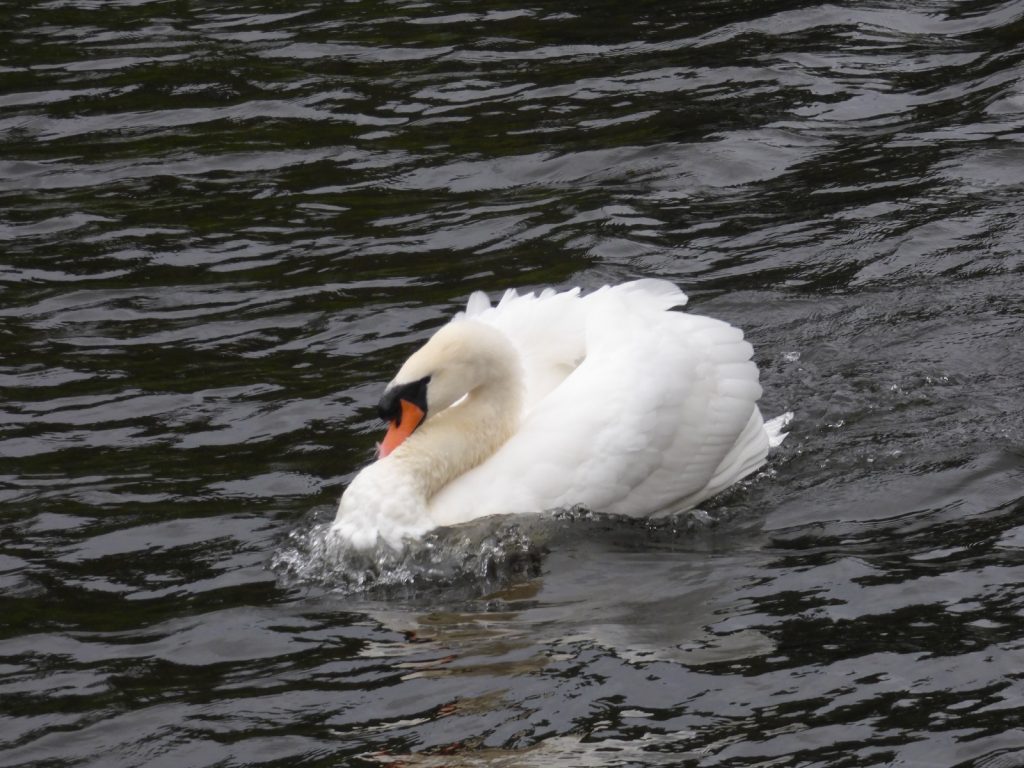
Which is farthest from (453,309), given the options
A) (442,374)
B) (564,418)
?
(564,418)

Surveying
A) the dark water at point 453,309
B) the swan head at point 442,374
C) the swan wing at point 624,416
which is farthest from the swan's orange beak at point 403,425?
the dark water at point 453,309

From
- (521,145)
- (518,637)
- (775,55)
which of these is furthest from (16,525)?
(775,55)

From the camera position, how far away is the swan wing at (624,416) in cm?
736

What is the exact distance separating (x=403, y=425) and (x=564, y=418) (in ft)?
2.52

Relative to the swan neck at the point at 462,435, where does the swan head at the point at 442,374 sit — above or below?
above

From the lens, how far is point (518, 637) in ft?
21.1

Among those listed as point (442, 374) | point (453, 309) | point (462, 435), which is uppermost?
point (442, 374)

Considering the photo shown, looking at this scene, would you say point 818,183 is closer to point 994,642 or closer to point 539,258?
point 539,258

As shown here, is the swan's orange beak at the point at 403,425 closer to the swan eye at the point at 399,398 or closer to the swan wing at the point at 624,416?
the swan eye at the point at 399,398

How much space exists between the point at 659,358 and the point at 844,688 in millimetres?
2200

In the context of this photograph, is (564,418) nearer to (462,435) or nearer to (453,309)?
(462,435)

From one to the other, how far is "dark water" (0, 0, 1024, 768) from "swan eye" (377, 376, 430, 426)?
1.64 ft

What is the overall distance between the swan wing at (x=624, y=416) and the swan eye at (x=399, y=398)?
400 millimetres

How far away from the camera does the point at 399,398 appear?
7.68 metres
